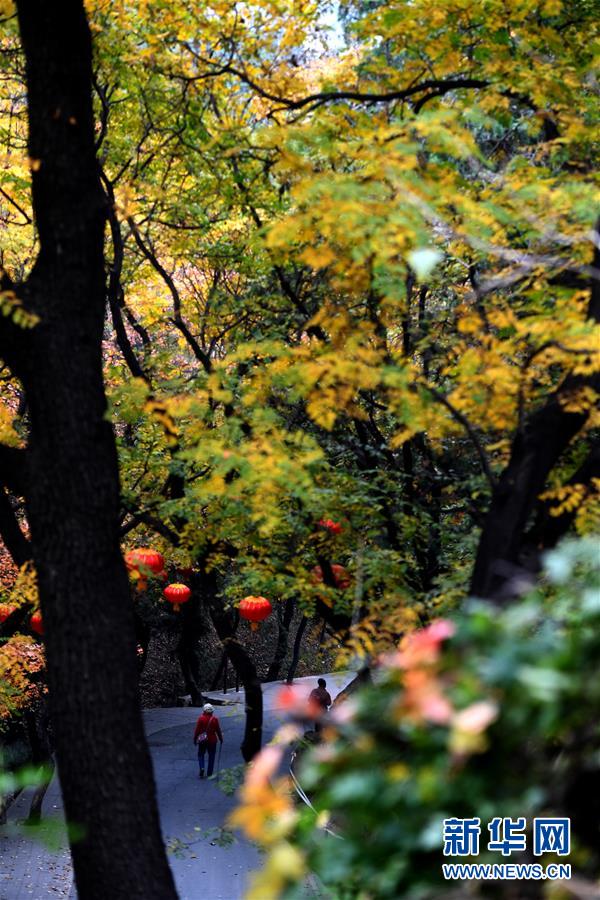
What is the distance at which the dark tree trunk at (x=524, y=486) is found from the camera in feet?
14.2

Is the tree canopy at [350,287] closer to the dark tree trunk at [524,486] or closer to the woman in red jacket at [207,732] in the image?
the dark tree trunk at [524,486]

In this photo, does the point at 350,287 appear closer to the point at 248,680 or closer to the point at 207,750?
the point at 248,680

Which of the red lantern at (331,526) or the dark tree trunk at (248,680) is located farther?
the dark tree trunk at (248,680)

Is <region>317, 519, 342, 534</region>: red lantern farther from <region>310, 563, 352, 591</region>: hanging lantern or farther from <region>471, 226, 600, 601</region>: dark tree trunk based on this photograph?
<region>471, 226, 600, 601</region>: dark tree trunk

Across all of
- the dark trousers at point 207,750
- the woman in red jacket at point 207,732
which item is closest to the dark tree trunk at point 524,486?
the woman in red jacket at point 207,732

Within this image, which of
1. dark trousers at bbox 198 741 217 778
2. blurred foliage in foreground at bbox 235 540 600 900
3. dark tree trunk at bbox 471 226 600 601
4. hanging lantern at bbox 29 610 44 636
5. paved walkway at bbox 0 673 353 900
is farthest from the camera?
dark trousers at bbox 198 741 217 778

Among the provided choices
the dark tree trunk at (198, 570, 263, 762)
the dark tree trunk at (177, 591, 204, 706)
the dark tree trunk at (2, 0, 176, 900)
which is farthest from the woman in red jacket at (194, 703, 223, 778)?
the dark tree trunk at (2, 0, 176, 900)

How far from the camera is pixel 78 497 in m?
4.64

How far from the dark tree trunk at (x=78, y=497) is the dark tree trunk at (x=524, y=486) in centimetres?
191

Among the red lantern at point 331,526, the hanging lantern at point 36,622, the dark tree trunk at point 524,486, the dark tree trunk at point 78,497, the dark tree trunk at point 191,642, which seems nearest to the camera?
the dark tree trunk at point 524,486

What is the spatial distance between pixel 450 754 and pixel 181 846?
7.23 m

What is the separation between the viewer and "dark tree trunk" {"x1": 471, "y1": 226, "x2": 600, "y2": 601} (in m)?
4.32

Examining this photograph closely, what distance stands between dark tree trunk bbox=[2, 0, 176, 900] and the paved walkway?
3.67 m

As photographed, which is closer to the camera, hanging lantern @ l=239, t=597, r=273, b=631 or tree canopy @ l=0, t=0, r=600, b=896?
tree canopy @ l=0, t=0, r=600, b=896
